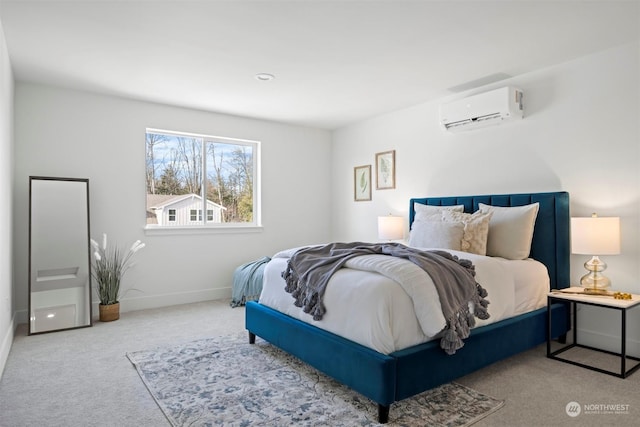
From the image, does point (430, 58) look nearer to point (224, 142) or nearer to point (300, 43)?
point (300, 43)

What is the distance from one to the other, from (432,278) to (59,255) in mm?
3557

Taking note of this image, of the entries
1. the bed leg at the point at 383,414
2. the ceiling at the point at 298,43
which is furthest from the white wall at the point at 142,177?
the bed leg at the point at 383,414

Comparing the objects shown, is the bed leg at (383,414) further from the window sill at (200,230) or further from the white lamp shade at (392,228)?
the window sill at (200,230)

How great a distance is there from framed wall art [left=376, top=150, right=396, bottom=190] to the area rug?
282 centimetres

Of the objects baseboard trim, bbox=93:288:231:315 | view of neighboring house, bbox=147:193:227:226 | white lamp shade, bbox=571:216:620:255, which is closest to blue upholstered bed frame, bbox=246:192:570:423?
white lamp shade, bbox=571:216:620:255

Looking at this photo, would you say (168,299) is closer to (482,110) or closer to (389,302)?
(389,302)

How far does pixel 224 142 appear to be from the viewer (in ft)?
17.5

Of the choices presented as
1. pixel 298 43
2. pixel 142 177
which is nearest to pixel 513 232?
pixel 298 43

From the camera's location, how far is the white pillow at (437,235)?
136 inches

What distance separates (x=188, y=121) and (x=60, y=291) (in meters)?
2.32

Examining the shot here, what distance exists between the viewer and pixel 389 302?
85.7 inches

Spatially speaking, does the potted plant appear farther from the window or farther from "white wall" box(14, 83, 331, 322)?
the window

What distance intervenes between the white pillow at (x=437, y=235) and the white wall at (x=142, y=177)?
7.81ft

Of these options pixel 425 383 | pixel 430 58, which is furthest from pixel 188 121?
pixel 425 383
